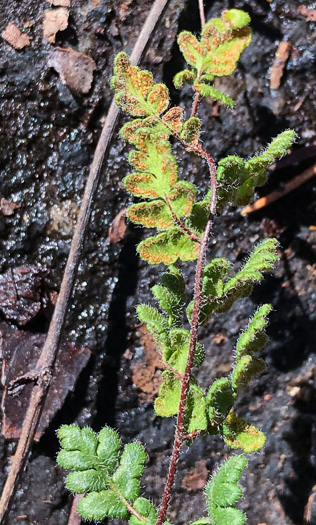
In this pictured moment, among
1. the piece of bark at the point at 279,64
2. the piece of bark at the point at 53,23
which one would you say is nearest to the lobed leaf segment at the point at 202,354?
the piece of bark at the point at 279,64

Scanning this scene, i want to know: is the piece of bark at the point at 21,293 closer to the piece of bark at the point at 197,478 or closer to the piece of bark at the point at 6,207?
the piece of bark at the point at 6,207

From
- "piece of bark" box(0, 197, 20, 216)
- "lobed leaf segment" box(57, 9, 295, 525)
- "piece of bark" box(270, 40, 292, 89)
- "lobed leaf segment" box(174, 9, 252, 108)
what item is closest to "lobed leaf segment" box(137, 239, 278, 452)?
"lobed leaf segment" box(57, 9, 295, 525)

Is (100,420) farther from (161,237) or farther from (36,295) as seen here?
(161,237)

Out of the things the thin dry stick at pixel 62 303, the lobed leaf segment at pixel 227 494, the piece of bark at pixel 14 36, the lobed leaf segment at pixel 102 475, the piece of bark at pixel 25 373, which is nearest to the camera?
the lobed leaf segment at pixel 227 494

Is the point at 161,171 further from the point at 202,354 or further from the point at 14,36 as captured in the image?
the point at 14,36

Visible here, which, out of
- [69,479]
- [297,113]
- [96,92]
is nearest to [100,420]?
[69,479]
